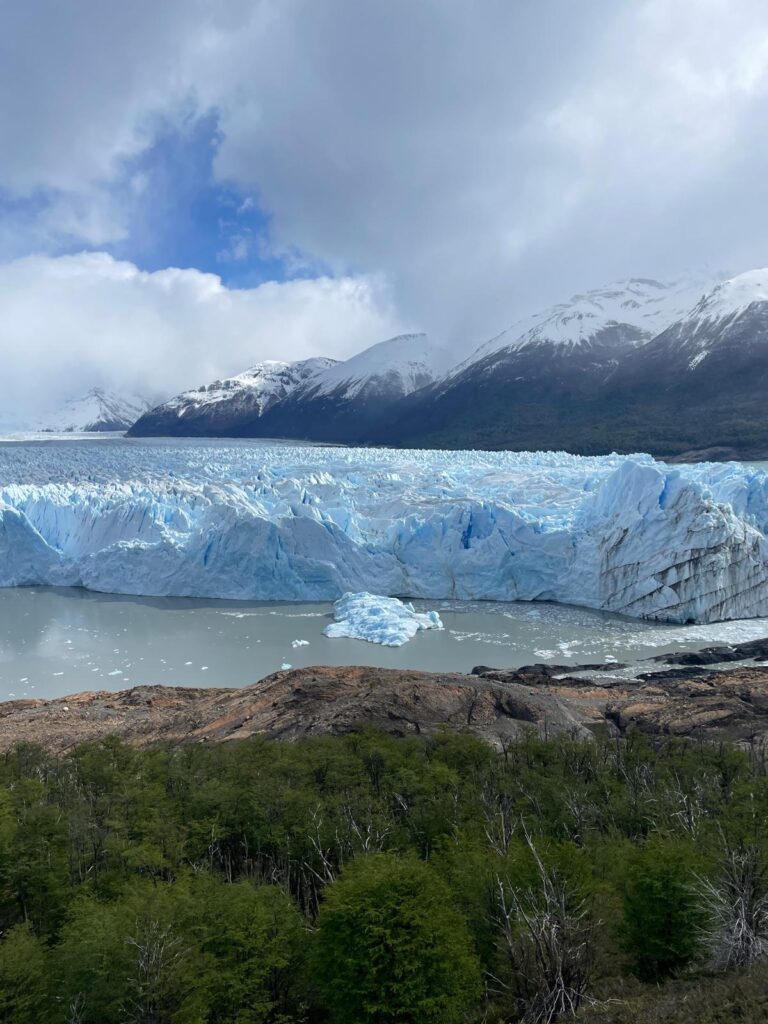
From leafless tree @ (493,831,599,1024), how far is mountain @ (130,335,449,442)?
89737mm

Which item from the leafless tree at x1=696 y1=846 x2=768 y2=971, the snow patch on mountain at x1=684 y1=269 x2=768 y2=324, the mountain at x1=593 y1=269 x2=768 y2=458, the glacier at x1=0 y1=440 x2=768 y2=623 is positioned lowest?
the leafless tree at x1=696 y1=846 x2=768 y2=971

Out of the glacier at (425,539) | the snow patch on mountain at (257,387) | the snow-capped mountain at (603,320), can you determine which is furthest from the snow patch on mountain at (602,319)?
the glacier at (425,539)

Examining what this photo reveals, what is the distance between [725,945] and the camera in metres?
6.04

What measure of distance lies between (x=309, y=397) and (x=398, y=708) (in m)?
104

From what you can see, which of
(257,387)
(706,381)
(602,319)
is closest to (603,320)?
(602,319)

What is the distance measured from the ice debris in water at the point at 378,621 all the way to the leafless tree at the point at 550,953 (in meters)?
12.9

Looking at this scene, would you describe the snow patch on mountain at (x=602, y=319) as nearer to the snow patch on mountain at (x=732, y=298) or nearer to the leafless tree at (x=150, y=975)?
the snow patch on mountain at (x=732, y=298)

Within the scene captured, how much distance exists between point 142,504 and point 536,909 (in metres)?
21.8

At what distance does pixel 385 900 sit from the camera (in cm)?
588

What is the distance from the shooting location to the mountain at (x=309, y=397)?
104438 mm

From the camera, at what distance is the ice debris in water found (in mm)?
19484

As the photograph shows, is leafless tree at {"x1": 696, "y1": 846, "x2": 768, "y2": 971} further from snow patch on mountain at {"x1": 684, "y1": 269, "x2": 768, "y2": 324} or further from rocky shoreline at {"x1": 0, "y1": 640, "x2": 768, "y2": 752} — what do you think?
snow patch on mountain at {"x1": 684, "y1": 269, "x2": 768, "y2": 324}

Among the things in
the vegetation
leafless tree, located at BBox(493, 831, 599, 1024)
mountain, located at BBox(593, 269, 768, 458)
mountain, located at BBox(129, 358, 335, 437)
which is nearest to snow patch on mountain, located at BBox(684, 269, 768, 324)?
mountain, located at BBox(593, 269, 768, 458)

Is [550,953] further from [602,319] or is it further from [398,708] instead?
[602,319]
